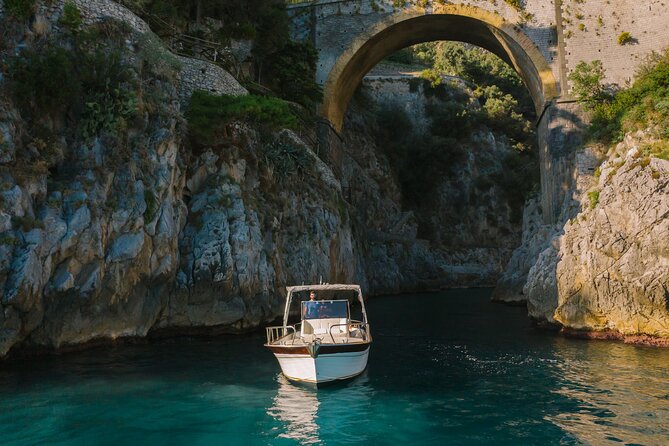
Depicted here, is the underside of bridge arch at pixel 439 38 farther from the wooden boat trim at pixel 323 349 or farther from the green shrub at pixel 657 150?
the wooden boat trim at pixel 323 349

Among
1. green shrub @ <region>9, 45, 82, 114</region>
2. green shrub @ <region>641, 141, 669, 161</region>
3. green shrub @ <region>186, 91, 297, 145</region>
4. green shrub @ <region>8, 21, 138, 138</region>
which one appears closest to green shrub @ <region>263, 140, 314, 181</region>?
green shrub @ <region>186, 91, 297, 145</region>

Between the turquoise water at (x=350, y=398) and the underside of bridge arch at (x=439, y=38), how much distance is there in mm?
19956

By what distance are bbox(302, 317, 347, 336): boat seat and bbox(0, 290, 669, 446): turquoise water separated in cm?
151

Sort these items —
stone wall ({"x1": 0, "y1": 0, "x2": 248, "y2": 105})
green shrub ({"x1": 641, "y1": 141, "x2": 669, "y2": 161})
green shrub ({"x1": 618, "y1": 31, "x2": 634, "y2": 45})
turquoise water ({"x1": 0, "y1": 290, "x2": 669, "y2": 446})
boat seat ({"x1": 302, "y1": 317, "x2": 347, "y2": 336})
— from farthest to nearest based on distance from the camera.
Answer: green shrub ({"x1": 618, "y1": 31, "x2": 634, "y2": 45})
green shrub ({"x1": 641, "y1": 141, "x2": 669, "y2": 161})
stone wall ({"x1": 0, "y1": 0, "x2": 248, "y2": 105})
boat seat ({"x1": 302, "y1": 317, "x2": 347, "y2": 336})
turquoise water ({"x1": 0, "y1": 290, "x2": 669, "y2": 446})

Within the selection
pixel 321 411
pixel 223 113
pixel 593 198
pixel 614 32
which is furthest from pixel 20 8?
pixel 614 32

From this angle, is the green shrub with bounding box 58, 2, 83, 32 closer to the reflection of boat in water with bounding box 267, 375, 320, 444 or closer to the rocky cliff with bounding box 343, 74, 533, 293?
the reflection of boat in water with bounding box 267, 375, 320, 444

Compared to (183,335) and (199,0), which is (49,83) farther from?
(199,0)

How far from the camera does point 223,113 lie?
22.8 meters

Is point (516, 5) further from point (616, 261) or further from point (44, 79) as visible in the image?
point (44, 79)

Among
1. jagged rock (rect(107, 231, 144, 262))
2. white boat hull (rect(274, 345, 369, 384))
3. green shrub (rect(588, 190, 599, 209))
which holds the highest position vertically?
green shrub (rect(588, 190, 599, 209))

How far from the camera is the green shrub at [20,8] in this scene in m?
17.9

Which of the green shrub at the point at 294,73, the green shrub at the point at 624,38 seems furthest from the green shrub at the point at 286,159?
the green shrub at the point at 624,38

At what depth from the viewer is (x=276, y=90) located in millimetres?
35562

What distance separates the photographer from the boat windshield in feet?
57.2
